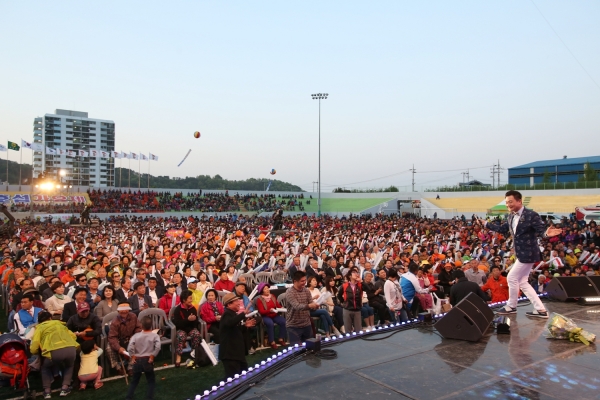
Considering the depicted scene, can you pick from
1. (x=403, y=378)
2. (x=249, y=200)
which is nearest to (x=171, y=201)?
(x=249, y=200)

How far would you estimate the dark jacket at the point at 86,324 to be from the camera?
19.5ft

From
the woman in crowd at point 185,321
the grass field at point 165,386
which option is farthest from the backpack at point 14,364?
the woman in crowd at point 185,321

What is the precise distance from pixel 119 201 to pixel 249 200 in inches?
546

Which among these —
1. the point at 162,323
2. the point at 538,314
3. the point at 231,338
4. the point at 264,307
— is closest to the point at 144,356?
the point at 231,338

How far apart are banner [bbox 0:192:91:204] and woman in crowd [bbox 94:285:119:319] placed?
118ft

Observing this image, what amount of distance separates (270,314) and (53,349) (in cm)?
330

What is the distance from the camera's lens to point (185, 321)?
662cm

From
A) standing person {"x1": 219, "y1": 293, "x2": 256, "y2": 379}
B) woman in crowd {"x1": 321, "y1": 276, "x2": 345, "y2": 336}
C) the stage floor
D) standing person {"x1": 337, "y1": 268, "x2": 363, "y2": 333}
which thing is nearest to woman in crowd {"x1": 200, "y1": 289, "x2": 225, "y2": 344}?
woman in crowd {"x1": 321, "y1": 276, "x2": 345, "y2": 336}

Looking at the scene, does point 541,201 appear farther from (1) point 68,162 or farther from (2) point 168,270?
(1) point 68,162

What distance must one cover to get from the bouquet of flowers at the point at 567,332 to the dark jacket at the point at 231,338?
3.32m

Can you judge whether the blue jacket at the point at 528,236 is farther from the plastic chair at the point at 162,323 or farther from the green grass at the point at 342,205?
the green grass at the point at 342,205

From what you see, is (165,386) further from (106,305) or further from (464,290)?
(464,290)

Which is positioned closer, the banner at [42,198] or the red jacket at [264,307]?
the red jacket at [264,307]

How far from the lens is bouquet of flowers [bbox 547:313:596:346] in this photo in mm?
4307
